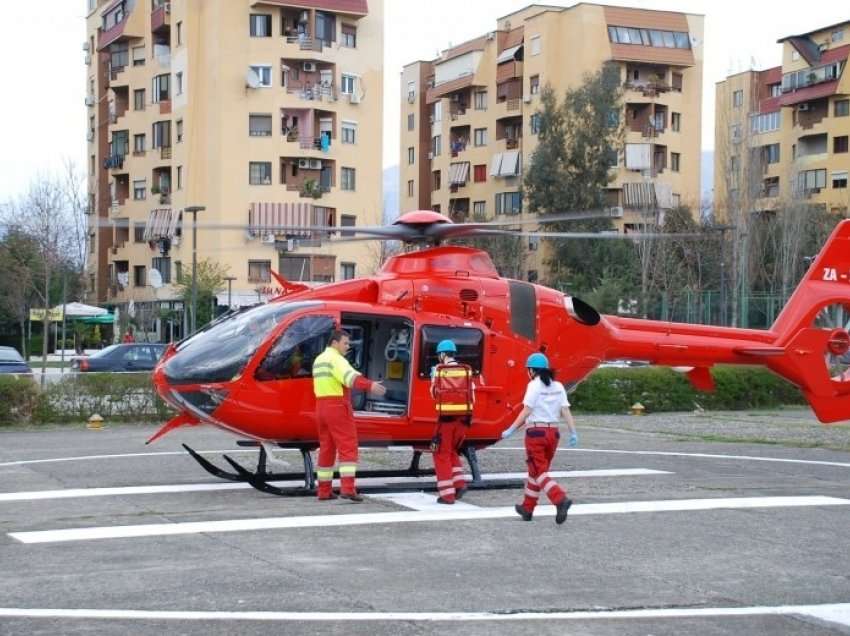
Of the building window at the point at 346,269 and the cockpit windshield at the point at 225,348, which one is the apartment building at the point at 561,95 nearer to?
the building window at the point at 346,269

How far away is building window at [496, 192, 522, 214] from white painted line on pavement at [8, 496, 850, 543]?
176ft

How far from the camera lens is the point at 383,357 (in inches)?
591

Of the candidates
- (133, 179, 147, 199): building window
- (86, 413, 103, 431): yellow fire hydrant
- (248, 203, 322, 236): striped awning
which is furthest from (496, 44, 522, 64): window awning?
(86, 413, 103, 431): yellow fire hydrant

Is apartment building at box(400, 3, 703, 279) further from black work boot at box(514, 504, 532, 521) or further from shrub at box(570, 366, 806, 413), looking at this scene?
black work boot at box(514, 504, 532, 521)

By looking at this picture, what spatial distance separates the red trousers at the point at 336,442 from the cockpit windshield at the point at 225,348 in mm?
1136

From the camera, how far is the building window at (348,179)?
58.6 meters

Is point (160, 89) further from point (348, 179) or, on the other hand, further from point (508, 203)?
point (508, 203)

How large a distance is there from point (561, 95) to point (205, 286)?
22.9 m

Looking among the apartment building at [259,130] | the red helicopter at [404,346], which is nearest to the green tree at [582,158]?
the apartment building at [259,130]

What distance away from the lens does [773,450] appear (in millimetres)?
20109

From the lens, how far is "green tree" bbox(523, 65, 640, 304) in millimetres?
58562

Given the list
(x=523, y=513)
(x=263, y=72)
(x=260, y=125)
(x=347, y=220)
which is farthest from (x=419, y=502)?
(x=347, y=220)

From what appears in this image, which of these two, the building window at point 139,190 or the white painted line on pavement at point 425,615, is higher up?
the building window at point 139,190

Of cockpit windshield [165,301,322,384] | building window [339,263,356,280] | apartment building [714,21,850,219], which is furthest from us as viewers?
apartment building [714,21,850,219]
